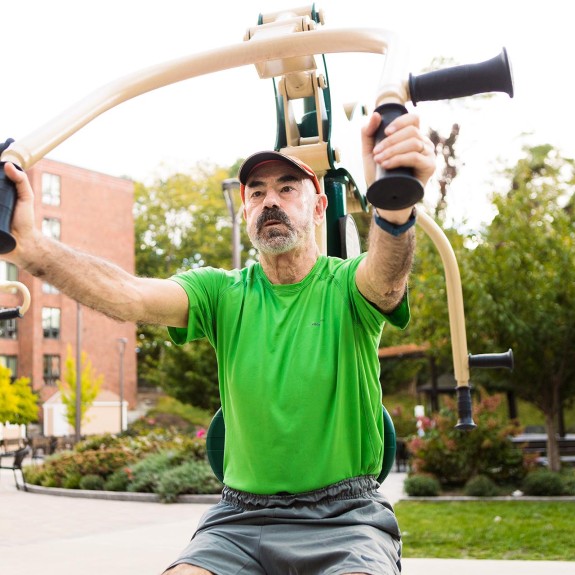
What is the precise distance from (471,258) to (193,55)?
1114 centimetres

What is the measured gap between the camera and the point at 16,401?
3350 cm

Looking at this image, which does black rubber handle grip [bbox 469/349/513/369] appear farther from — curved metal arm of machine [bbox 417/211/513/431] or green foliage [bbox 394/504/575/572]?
green foliage [bbox 394/504/575/572]

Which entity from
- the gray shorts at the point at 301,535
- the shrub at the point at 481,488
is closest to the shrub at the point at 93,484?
the shrub at the point at 481,488

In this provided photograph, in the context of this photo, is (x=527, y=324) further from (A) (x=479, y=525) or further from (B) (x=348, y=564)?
(B) (x=348, y=564)

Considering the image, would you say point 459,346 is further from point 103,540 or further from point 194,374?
point 194,374

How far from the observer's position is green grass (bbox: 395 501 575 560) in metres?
7.36

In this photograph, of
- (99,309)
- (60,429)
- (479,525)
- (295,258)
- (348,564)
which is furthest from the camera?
(60,429)

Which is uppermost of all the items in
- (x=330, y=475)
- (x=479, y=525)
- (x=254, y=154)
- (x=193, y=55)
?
(x=193, y=55)

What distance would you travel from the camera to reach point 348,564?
199cm

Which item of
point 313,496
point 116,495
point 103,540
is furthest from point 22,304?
point 116,495

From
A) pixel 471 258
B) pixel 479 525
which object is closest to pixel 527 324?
pixel 471 258

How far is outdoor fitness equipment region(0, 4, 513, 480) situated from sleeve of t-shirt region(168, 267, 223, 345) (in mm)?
613

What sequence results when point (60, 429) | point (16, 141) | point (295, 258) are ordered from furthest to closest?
point (60, 429)
point (295, 258)
point (16, 141)

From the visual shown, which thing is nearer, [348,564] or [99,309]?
[348,564]
